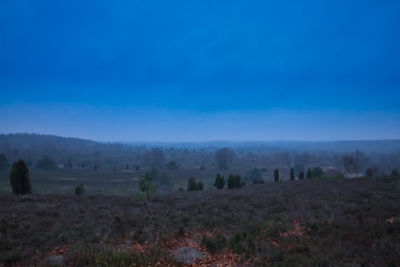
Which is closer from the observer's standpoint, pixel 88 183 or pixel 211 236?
pixel 211 236

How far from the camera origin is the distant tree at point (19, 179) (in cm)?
2177

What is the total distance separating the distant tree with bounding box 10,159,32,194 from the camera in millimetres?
21766

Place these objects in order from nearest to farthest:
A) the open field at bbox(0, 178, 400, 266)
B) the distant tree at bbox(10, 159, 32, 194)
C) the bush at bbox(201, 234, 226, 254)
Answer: the open field at bbox(0, 178, 400, 266)
the bush at bbox(201, 234, 226, 254)
the distant tree at bbox(10, 159, 32, 194)

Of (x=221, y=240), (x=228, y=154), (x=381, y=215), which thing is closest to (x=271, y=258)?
(x=221, y=240)

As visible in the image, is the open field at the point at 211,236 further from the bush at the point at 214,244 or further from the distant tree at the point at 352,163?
the distant tree at the point at 352,163

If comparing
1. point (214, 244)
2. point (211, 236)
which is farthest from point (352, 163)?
point (214, 244)

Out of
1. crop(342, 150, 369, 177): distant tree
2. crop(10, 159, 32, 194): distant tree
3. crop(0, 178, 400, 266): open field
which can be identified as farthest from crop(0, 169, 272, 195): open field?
crop(0, 178, 400, 266): open field

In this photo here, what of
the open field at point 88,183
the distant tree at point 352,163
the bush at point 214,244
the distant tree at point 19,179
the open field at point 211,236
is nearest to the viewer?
Answer: the open field at point 211,236

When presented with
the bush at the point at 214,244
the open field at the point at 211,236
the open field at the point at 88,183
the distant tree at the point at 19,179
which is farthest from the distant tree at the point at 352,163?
Result: the distant tree at the point at 19,179

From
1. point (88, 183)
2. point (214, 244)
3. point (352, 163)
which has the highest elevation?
point (214, 244)

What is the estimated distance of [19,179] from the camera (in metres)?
21.9

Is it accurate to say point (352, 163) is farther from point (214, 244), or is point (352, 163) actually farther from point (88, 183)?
point (88, 183)

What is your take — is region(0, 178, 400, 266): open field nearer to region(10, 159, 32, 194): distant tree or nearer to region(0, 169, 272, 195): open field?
region(10, 159, 32, 194): distant tree

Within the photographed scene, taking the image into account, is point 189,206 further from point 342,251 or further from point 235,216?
point 342,251
